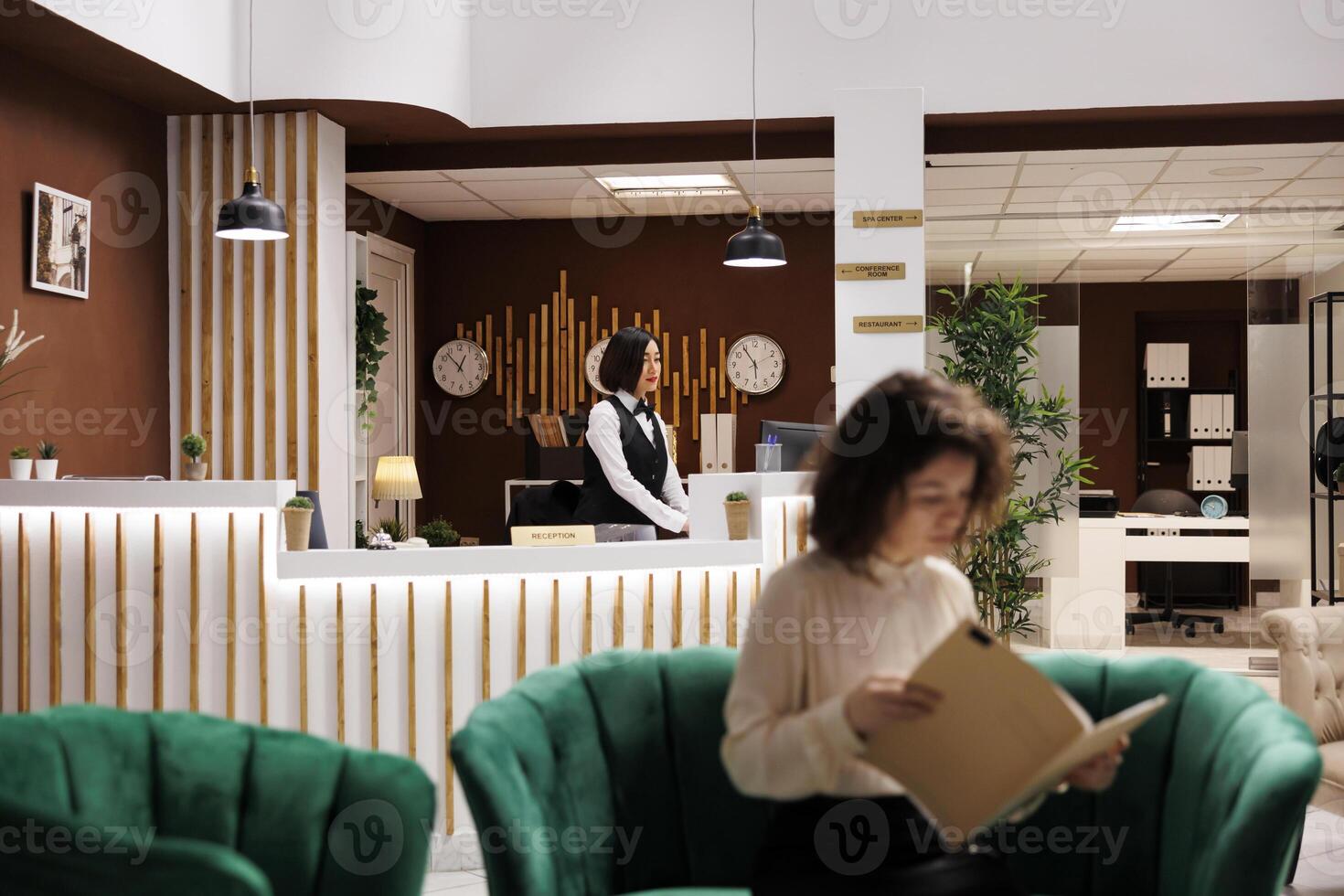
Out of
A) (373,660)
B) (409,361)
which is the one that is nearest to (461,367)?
(409,361)

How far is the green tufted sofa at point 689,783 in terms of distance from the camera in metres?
1.94

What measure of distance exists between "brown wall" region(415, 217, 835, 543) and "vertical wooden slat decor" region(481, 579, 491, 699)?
4.99 meters

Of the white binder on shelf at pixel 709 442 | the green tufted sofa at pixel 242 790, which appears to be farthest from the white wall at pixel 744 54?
the green tufted sofa at pixel 242 790

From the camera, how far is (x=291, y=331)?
591cm

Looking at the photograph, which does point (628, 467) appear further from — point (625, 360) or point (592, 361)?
point (592, 361)

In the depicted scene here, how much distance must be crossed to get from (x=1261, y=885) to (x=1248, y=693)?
1.39 feet

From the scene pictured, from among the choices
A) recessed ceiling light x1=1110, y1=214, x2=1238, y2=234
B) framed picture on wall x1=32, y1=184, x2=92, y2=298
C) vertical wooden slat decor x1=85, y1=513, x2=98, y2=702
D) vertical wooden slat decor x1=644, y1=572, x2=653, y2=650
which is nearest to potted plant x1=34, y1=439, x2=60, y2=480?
vertical wooden slat decor x1=85, y1=513, x2=98, y2=702

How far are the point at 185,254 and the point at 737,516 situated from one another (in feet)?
11.1

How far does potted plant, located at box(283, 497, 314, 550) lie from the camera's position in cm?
391

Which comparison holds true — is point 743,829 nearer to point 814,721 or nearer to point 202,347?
point 814,721

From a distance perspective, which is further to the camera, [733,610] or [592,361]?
[592,361]

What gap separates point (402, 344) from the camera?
28.2 ft

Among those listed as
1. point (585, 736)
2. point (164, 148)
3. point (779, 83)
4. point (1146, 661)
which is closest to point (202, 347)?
point (164, 148)

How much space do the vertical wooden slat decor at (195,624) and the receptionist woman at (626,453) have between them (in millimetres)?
1423
